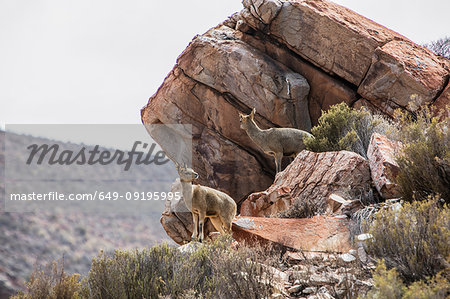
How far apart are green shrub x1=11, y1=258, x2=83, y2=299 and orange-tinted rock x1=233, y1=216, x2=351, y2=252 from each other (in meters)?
3.30

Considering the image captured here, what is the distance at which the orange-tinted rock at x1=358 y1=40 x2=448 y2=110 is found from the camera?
1348 centimetres

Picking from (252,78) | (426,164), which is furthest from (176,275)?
(252,78)

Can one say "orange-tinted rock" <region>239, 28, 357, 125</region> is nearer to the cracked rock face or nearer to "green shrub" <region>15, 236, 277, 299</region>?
the cracked rock face

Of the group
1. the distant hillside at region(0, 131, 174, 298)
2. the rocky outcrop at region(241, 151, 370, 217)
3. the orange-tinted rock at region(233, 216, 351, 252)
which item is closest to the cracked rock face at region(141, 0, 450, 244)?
the rocky outcrop at region(241, 151, 370, 217)

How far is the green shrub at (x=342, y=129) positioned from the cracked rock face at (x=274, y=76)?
1905mm

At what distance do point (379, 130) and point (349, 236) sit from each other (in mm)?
5806

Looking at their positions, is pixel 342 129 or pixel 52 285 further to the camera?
pixel 342 129

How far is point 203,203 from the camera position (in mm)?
8203

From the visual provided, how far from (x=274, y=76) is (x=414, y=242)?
11.0m

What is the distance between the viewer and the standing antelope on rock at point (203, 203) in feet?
26.8

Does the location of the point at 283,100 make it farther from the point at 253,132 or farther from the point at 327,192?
the point at 327,192

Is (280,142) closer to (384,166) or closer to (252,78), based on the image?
(252,78)

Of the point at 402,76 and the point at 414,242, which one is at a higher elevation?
the point at 402,76

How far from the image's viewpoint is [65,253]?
17.4ft
